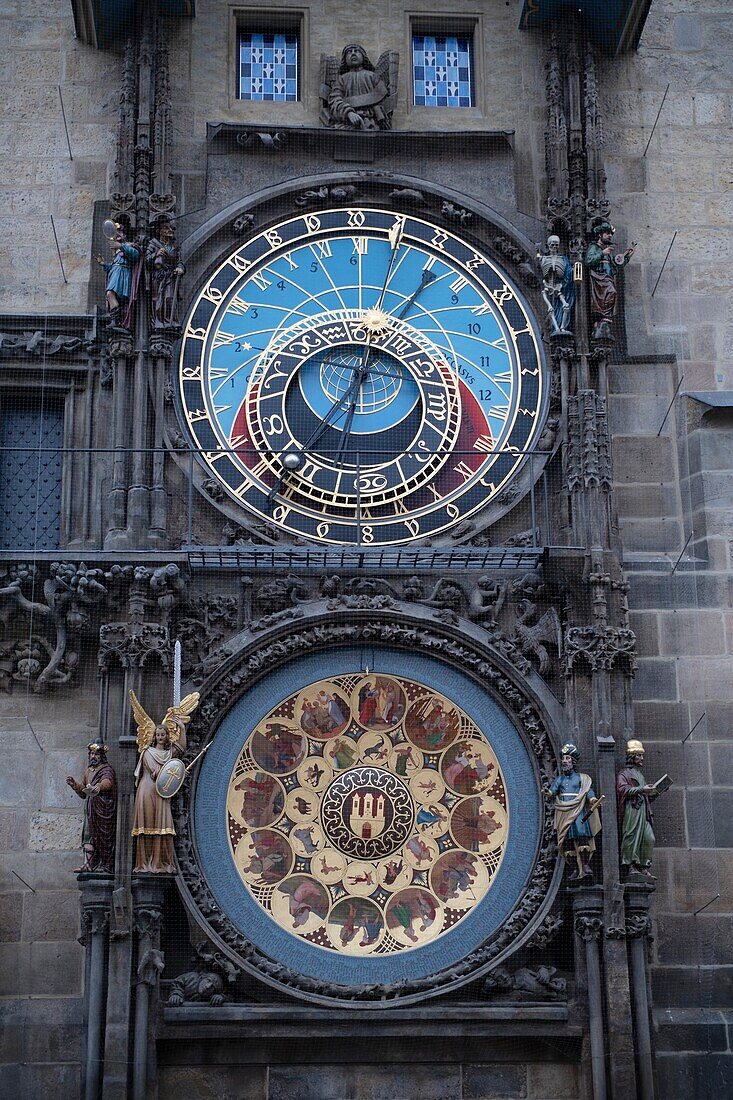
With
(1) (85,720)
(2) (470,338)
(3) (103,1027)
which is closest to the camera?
(3) (103,1027)

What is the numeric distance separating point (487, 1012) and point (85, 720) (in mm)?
3491

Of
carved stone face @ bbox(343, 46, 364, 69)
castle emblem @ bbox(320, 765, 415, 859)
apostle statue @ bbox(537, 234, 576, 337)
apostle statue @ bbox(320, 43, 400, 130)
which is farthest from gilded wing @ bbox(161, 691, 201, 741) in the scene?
carved stone face @ bbox(343, 46, 364, 69)

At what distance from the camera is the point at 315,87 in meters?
16.8

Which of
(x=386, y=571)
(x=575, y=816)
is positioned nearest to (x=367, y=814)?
(x=575, y=816)

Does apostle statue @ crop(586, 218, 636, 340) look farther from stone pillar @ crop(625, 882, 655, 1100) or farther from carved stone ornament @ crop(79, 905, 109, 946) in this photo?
carved stone ornament @ crop(79, 905, 109, 946)

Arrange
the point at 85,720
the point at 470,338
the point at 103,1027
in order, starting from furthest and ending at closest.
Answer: the point at 470,338 < the point at 85,720 < the point at 103,1027

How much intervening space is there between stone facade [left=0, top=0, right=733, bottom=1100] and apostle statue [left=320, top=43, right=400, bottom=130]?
0.18 m

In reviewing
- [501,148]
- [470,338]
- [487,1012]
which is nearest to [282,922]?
[487,1012]

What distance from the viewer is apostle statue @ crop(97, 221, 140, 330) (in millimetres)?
15680

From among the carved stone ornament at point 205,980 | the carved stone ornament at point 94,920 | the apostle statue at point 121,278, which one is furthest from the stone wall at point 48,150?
the carved stone ornament at point 205,980

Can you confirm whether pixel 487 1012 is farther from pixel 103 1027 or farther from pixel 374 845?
pixel 103 1027

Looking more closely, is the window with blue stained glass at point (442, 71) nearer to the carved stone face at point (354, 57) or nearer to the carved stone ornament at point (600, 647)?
the carved stone face at point (354, 57)

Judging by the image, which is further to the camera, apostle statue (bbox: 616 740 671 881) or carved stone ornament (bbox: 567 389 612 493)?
carved stone ornament (bbox: 567 389 612 493)

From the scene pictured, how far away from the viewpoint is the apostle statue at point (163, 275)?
15742mm
